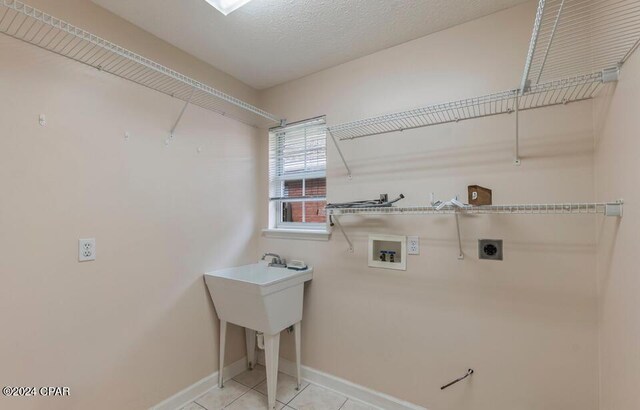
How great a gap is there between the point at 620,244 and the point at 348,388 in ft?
6.01

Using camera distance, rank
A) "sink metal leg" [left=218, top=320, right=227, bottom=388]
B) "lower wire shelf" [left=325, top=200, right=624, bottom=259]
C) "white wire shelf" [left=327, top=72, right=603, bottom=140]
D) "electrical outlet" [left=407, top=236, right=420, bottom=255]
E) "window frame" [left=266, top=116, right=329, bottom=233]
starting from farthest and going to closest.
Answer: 1. "window frame" [left=266, top=116, right=329, bottom=233]
2. "sink metal leg" [left=218, top=320, right=227, bottom=388]
3. "electrical outlet" [left=407, top=236, right=420, bottom=255]
4. "white wire shelf" [left=327, top=72, right=603, bottom=140]
5. "lower wire shelf" [left=325, top=200, right=624, bottom=259]

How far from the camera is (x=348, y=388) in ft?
6.66

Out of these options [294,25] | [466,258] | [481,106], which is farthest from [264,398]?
[294,25]

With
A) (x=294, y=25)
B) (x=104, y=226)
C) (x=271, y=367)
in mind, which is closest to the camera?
(x=104, y=226)

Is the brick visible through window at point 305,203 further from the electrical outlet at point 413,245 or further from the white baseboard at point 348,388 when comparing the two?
the white baseboard at point 348,388

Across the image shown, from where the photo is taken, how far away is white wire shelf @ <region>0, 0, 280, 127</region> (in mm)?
1204

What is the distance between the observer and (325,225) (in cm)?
233

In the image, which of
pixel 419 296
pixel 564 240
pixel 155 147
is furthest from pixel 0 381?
pixel 564 240

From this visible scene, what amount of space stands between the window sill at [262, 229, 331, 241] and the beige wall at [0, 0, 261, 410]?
43 cm

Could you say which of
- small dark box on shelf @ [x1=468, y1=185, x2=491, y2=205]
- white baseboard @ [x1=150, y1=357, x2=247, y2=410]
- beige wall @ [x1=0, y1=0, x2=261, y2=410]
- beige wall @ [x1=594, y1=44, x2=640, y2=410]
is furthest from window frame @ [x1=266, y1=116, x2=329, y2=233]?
beige wall @ [x1=594, y1=44, x2=640, y2=410]

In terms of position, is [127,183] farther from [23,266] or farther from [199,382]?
[199,382]

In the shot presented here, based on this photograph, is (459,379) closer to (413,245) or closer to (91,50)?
(413,245)

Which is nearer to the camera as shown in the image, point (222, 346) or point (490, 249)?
point (490, 249)

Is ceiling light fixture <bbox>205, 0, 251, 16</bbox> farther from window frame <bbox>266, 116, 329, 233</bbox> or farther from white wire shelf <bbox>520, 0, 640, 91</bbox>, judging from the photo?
white wire shelf <bbox>520, 0, 640, 91</bbox>
